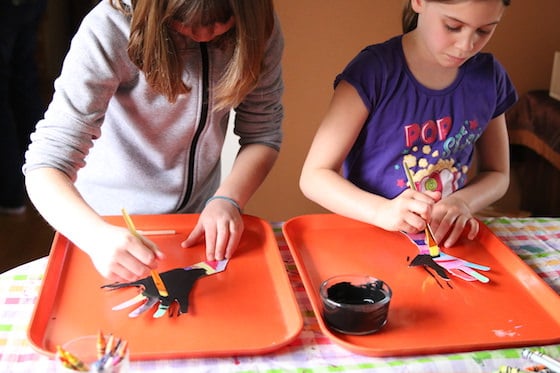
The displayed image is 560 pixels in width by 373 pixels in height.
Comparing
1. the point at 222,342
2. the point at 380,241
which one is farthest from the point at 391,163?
the point at 222,342

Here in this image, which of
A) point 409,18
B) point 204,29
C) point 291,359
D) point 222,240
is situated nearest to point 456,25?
point 409,18

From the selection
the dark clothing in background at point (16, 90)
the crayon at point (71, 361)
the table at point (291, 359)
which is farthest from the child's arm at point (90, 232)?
the dark clothing in background at point (16, 90)

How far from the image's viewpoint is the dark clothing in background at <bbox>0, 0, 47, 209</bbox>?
2.72 m

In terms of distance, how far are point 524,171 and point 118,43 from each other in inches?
82.5

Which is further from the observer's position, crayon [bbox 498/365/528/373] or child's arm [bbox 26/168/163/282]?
child's arm [bbox 26/168/163/282]

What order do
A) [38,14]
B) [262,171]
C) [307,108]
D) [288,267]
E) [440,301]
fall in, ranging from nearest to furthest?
[440,301] < [288,267] < [262,171] < [307,108] < [38,14]

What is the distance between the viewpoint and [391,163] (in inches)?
56.1

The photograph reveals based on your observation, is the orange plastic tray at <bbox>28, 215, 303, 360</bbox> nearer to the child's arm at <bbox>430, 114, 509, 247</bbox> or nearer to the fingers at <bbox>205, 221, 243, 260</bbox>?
the fingers at <bbox>205, 221, 243, 260</bbox>

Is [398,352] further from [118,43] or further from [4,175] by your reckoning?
[4,175]

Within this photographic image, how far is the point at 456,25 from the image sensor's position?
4.18 ft

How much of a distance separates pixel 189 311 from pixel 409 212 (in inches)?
16.9

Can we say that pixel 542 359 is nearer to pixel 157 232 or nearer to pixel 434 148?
pixel 434 148

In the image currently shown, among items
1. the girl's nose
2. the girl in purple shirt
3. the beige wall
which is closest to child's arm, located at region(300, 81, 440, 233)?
the girl in purple shirt

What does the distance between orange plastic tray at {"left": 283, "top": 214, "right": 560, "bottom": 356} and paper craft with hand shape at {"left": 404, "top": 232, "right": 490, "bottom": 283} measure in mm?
14
